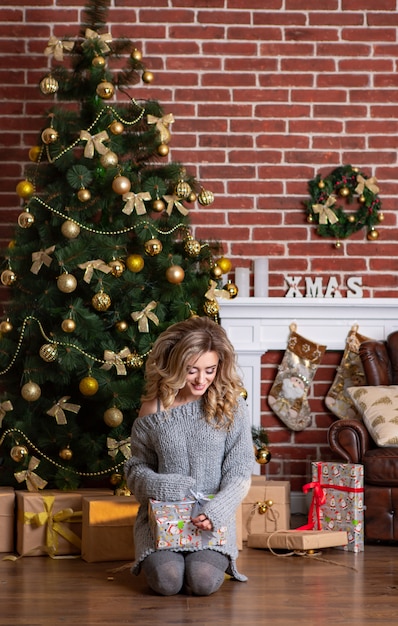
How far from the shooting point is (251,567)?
3566 mm

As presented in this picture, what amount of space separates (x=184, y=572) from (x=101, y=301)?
52.9 inches

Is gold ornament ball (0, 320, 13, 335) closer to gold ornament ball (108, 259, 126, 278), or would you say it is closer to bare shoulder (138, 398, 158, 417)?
gold ornament ball (108, 259, 126, 278)

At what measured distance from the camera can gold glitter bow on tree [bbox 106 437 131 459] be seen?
13.3 ft

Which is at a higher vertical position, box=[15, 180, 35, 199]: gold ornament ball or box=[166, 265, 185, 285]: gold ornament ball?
box=[15, 180, 35, 199]: gold ornament ball

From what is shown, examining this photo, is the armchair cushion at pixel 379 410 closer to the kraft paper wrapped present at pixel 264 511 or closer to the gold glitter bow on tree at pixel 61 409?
the kraft paper wrapped present at pixel 264 511

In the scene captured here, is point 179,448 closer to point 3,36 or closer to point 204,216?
point 204,216

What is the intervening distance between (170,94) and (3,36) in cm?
94

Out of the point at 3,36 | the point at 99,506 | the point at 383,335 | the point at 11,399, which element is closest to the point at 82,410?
the point at 11,399

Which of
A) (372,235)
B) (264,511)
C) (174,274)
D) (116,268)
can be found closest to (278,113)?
(372,235)

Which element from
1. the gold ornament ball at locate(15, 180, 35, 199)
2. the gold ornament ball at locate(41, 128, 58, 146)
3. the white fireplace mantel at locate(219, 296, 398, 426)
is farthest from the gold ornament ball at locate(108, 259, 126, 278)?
the white fireplace mantel at locate(219, 296, 398, 426)

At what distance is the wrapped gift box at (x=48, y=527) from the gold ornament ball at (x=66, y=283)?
877 mm

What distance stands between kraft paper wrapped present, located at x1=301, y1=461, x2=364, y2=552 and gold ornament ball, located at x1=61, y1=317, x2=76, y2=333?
4.05 feet

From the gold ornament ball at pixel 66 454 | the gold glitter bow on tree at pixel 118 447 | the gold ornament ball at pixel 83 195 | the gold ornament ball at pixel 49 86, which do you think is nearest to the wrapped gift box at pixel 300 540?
the gold glitter bow on tree at pixel 118 447

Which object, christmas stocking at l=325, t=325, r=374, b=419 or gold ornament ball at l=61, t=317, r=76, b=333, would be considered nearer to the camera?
gold ornament ball at l=61, t=317, r=76, b=333
